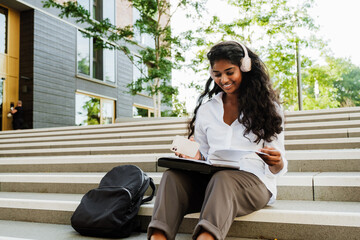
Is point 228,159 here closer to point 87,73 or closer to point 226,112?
point 226,112

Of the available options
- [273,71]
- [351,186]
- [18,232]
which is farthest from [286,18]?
[18,232]

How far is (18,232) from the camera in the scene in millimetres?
2682

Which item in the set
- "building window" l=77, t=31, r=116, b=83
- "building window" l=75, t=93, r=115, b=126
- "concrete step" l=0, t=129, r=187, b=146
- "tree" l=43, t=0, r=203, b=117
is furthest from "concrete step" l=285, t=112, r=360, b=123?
"building window" l=77, t=31, r=116, b=83

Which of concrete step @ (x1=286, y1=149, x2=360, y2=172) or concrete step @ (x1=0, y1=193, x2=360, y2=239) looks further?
concrete step @ (x1=286, y1=149, x2=360, y2=172)

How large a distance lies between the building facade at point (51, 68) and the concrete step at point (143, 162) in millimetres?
7551

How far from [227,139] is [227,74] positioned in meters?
0.44

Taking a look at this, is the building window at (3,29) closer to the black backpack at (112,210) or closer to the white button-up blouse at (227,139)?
the black backpack at (112,210)

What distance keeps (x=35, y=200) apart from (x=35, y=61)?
9.77 metres

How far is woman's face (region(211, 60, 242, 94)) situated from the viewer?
2.19 metres

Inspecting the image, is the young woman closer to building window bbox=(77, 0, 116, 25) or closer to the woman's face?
the woman's face

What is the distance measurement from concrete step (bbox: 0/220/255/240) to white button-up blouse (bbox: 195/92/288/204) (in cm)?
50


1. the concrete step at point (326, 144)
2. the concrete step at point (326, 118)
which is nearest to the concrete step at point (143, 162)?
the concrete step at point (326, 144)

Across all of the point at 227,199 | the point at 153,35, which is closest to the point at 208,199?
the point at 227,199

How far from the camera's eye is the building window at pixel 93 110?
43.6 feet
